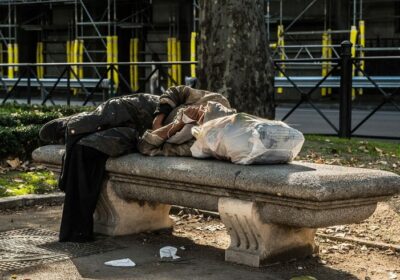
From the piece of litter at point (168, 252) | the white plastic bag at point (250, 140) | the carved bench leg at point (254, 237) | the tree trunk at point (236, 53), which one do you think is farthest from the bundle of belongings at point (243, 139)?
the tree trunk at point (236, 53)

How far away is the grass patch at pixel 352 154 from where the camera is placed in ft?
29.9

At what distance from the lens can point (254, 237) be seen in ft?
18.4

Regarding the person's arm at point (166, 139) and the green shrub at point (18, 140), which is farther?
the green shrub at point (18, 140)

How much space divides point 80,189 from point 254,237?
161cm

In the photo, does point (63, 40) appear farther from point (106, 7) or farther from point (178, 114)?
point (178, 114)

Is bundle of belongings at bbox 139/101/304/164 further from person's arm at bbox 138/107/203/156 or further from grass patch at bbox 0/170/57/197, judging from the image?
grass patch at bbox 0/170/57/197

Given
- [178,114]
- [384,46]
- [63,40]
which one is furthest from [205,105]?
[63,40]

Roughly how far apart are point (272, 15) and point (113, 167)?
65.2ft

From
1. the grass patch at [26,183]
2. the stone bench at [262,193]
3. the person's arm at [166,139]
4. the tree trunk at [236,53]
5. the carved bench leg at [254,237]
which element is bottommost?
the grass patch at [26,183]

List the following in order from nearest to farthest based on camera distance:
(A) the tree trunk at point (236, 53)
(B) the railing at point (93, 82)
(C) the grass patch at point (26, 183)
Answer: (C) the grass patch at point (26, 183) → (A) the tree trunk at point (236, 53) → (B) the railing at point (93, 82)

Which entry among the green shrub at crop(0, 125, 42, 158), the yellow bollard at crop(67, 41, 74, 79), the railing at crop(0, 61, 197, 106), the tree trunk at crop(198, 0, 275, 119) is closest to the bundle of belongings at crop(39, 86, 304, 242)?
the tree trunk at crop(198, 0, 275, 119)

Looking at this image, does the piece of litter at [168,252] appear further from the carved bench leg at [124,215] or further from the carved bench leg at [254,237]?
Result: the carved bench leg at [124,215]

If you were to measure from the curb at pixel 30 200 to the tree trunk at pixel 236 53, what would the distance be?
2.32 m

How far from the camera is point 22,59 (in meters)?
31.4
